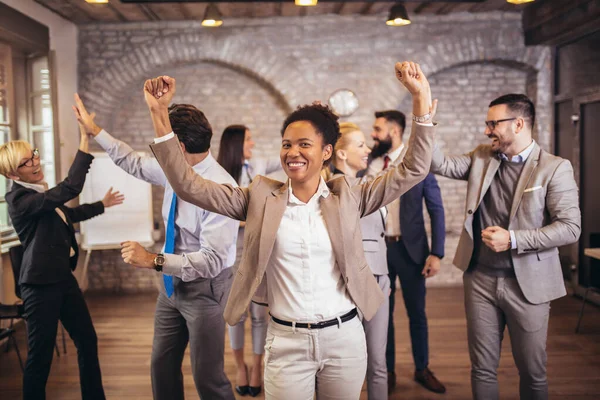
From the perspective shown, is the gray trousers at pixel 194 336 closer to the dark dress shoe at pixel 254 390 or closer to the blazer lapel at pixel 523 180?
the dark dress shoe at pixel 254 390

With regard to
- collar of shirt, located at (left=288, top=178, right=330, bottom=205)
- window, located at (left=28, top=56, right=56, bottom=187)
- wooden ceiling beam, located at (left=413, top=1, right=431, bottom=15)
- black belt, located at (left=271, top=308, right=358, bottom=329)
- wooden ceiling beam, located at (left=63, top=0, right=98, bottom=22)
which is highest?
wooden ceiling beam, located at (left=413, top=1, right=431, bottom=15)

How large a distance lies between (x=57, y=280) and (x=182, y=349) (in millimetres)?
872

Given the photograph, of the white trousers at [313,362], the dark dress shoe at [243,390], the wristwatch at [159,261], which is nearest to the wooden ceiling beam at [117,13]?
the dark dress shoe at [243,390]

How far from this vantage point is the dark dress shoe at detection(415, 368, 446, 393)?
11.5 feet

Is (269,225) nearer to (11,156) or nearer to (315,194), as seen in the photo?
(315,194)

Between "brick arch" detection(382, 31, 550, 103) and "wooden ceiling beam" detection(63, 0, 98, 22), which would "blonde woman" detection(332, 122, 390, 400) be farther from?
"wooden ceiling beam" detection(63, 0, 98, 22)

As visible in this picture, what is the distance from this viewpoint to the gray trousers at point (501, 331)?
8.42 ft

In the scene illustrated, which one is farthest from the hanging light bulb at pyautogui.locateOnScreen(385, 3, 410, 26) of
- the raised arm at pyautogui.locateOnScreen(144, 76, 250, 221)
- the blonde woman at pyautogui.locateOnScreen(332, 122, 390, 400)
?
the raised arm at pyautogui.locateOnScreen(144, 76, 250, 221)

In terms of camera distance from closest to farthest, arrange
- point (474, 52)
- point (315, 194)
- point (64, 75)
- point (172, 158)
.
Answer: point (172, 158)
point (315, 194)
point (64, 75)
point (474, 52)

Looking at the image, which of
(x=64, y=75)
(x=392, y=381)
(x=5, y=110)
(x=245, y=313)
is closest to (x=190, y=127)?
(x=245, y=313)

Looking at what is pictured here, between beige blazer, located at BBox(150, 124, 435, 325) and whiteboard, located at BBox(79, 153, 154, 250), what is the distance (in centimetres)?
432

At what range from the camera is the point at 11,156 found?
9.60 ft

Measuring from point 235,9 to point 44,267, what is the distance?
3869mm

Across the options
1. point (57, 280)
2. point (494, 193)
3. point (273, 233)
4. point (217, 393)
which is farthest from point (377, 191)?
point (57, 280)
